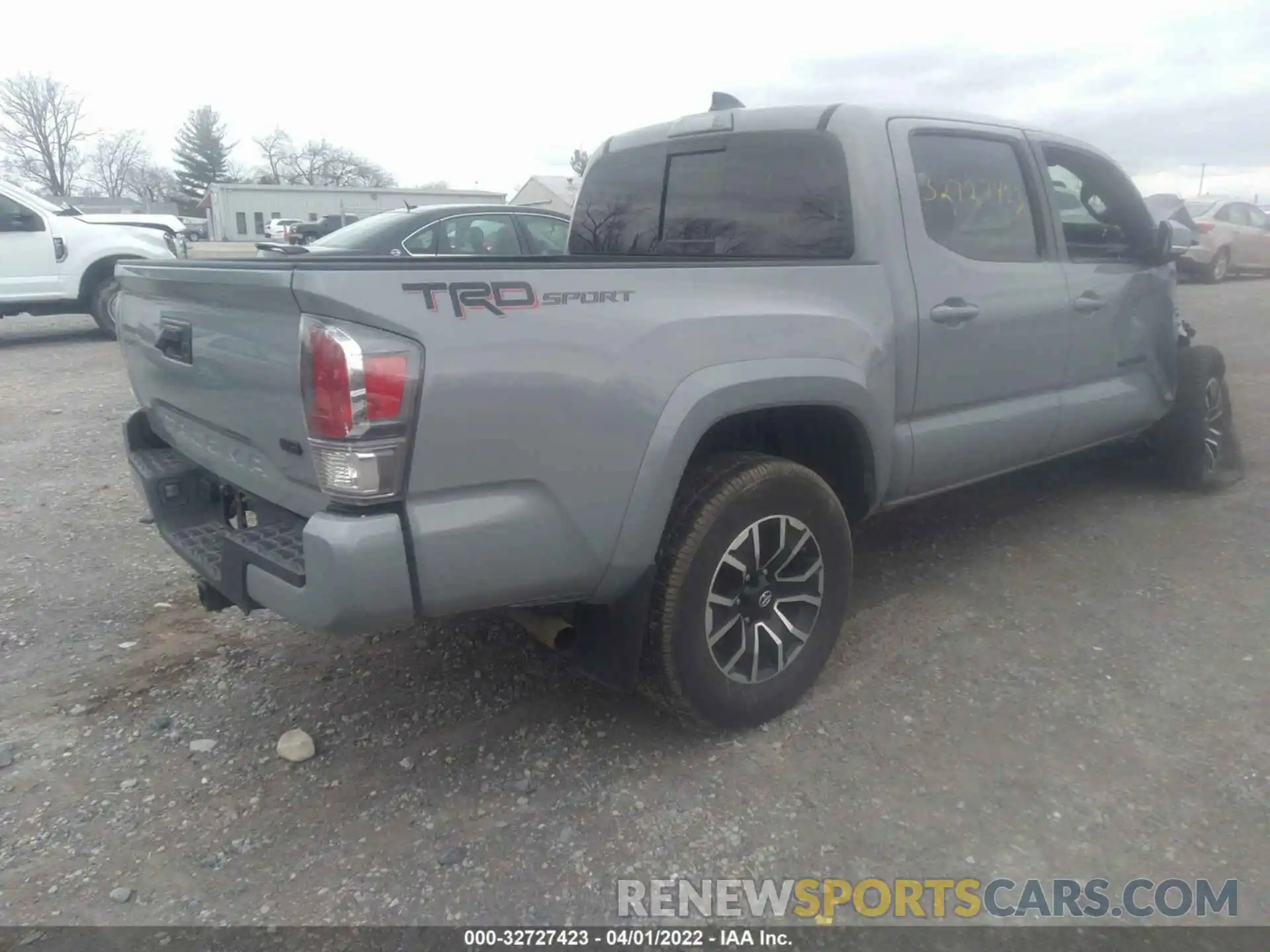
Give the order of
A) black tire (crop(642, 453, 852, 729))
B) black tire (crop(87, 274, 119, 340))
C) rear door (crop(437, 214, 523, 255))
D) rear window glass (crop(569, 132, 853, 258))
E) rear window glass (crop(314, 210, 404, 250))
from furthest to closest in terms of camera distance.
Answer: black tire (crop(87, 274, 119, 340))
rear door (crop(437, 214, 523, 255))
rear window glass (crop(314, 210, 404, 250))
rear window glass (crop(569, 132, 853, 258))
black tire (crop(642, 453, 852, 729))

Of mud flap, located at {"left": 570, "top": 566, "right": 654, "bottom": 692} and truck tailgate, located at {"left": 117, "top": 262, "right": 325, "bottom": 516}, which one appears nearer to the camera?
truck tailgate, located at {"left": 117, "top": 262, "right": 325, "bottom": 516}

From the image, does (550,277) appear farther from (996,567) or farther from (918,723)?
(996,567)

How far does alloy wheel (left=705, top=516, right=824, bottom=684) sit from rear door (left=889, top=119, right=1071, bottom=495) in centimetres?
73

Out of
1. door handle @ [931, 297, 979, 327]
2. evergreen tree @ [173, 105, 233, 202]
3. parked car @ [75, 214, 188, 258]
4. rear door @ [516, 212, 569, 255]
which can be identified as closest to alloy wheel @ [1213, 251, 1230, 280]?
rear door @ [516, 212, 569, 255]

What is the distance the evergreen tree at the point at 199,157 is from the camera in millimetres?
79562

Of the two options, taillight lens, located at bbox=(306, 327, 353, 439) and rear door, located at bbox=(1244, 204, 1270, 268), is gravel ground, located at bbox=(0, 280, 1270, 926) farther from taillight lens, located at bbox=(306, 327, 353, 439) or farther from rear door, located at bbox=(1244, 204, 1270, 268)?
rear door, located at bbox=(1244, 204, 1270, 268)

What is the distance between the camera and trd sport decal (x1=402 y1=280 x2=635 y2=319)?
220cm

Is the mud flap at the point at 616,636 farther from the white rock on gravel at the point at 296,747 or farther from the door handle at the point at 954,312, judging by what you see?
the door handle at the point at 954,312

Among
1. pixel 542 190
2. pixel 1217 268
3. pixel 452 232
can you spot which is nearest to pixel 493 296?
A: pixel 452 232

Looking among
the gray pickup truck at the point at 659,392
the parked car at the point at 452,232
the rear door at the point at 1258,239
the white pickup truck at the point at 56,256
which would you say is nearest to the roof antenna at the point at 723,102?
the gray pickup truck at the point at 659,392

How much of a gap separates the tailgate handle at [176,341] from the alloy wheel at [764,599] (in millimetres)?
1660

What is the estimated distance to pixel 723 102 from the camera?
4.04 meters

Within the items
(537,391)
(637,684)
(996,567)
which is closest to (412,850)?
(637,684)

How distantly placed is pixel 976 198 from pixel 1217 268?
1558cm
